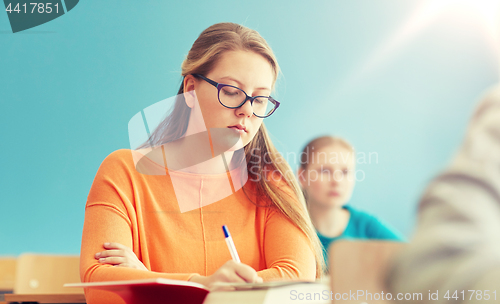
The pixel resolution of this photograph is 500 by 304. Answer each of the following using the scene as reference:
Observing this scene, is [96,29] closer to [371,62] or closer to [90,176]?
[90,176]

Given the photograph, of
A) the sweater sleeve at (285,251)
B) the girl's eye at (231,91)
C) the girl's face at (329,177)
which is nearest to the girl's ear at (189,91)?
the girl's eye at (231,91)

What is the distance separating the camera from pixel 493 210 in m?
0.17

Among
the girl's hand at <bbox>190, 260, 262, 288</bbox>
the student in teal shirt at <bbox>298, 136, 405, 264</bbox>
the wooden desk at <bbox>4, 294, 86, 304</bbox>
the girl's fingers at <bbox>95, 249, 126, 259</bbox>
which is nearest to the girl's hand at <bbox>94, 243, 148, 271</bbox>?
the girl's fingers at <bbox>95, 249, 126, 259</bbox>

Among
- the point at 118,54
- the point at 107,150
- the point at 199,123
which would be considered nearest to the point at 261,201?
the point at 199,123

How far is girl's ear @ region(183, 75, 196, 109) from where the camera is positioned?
113 cm

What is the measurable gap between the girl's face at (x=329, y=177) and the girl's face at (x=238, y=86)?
768mm

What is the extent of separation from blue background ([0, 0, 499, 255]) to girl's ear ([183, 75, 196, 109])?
0.74 meters

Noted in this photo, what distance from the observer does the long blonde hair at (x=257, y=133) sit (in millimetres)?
1092

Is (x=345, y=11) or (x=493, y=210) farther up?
(x=345, y=11)

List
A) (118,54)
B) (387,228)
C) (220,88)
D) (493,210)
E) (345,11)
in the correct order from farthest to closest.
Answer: (345,11), (118,54), (387,228), (220,88), (493,210)

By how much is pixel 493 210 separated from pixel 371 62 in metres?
2.04

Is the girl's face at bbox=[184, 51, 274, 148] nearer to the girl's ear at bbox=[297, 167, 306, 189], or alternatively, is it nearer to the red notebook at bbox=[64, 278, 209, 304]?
the red notebook at bbox=[64, 278, 209, 304]

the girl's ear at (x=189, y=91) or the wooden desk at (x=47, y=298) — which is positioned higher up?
the girl's ear at (x=189, y=91)

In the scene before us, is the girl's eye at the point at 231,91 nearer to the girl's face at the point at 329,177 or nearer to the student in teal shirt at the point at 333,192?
the student in teal shirt at the point at 333,192
